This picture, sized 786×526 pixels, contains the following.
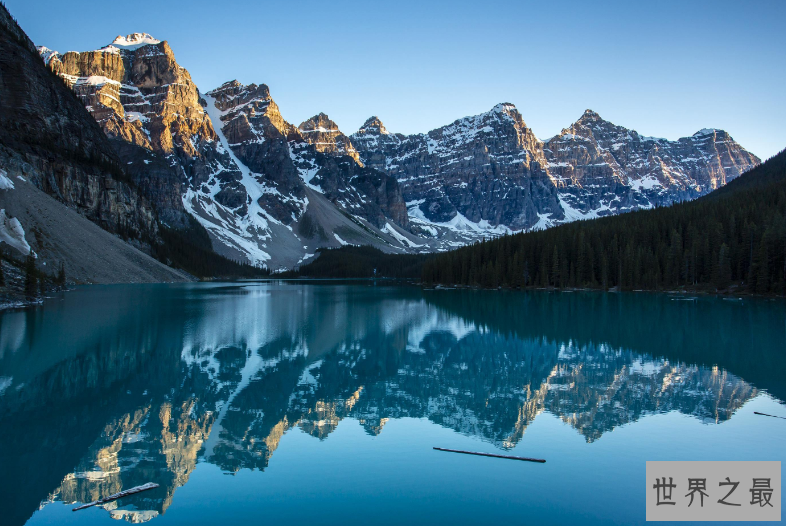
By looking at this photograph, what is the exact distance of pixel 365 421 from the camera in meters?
15.2

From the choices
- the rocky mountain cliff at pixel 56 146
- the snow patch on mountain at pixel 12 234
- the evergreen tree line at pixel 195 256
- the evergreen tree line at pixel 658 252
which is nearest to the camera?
the snow patch on mountain at pixel 12 234

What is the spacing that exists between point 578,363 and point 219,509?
18888 mm

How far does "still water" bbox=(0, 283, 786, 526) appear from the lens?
9734 mm

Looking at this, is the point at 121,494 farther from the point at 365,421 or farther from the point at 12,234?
the point at 12,234

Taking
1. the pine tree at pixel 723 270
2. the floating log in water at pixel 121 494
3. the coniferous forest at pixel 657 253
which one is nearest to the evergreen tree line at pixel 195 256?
the coniferous forest at pixel 657 253

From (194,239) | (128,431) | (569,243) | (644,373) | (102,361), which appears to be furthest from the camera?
(194,239)

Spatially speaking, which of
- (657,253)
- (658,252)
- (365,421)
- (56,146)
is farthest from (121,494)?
(56,146)

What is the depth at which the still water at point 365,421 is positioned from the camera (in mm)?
9734

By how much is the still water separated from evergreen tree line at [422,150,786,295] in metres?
40.0

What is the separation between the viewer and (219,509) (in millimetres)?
9484

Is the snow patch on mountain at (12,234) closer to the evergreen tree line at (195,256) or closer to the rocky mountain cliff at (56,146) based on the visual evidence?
the rocky mountain cliff at (56,146)

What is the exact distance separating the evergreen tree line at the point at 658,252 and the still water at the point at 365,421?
40047 millimetres

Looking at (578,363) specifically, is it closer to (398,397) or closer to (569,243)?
(398,397)

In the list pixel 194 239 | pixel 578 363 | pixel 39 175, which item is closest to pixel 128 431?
pixel 578 363
